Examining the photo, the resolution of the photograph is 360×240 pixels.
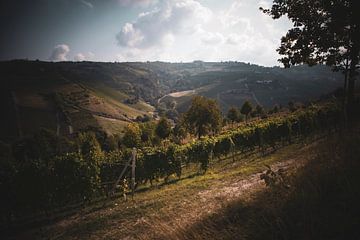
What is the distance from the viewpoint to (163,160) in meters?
27.2

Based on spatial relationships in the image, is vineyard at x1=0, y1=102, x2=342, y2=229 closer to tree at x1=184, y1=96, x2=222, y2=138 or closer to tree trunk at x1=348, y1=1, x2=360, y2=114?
tree trunk at x1=348, y1=1, x2=360, y2=114

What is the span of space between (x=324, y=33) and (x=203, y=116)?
53.4m

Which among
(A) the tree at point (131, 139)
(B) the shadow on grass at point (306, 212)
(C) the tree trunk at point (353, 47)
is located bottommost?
(A) the tree at point (131, 139)

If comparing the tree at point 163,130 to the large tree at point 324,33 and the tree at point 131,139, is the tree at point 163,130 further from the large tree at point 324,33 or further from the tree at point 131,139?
the large tree at point 324,33

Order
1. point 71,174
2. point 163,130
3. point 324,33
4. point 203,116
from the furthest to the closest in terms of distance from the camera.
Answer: point 163,130
point 203,116
point 71,174
point 324,33

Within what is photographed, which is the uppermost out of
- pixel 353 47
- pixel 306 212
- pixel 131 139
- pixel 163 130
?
pixel 353 47

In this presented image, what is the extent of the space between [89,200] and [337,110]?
35.3 meters

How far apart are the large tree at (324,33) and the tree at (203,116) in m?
51.4

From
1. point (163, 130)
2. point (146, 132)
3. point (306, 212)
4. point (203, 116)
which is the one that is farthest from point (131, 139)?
point (306, 212)

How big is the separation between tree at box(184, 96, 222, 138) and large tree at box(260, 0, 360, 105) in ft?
168

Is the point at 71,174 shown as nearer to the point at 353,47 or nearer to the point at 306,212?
the point at 306,212

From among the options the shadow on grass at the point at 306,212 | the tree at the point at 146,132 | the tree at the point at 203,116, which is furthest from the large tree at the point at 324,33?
the tree at the point at 146,132

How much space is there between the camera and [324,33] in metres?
9.62

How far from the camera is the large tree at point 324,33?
8938 millimetres
